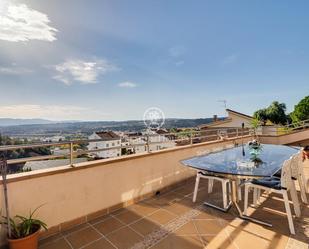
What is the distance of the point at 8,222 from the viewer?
1.74 meters

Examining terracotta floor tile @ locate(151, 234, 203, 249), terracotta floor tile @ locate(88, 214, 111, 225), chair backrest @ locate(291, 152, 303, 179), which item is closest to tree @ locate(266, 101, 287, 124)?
chair backrest @ locate(291, 152, 303, 179)

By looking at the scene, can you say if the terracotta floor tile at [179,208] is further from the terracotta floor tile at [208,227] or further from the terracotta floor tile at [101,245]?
the terracotta floor tile at [101,245]

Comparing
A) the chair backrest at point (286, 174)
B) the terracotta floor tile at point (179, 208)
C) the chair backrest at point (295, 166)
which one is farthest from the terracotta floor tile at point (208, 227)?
the chair backrest at point (295, 166)

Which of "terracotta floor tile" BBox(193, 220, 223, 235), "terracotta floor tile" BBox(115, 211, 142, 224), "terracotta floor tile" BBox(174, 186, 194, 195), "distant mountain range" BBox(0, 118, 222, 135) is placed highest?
"distant mountain range" BBox(0, 118, 222, 135)

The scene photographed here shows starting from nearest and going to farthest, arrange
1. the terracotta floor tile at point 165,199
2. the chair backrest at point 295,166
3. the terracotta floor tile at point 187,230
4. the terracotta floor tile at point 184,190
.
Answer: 1. the terracotta floor tile at point 187,230
2. the chair backrest at point 295,166
3. the terracotta floor tile at point 165,199
4. the terracotta floor tile at point 184,190

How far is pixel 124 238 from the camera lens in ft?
7.01

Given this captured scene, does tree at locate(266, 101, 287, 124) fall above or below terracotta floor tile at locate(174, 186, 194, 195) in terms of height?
above

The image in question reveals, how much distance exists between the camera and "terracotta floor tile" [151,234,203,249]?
1966 mm

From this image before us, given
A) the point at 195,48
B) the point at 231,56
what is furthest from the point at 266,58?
Result: the point at 195,48

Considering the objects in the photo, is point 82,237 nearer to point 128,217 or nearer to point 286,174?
point 128,217

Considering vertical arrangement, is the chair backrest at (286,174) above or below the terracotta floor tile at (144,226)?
above

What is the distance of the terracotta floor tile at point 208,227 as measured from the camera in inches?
88.0

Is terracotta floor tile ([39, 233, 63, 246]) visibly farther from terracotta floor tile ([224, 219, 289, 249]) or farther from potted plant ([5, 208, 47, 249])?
terracotta floor tile ([224, 219, 289, 249])

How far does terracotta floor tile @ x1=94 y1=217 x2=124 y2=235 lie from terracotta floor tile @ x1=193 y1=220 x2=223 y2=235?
3.07ft
